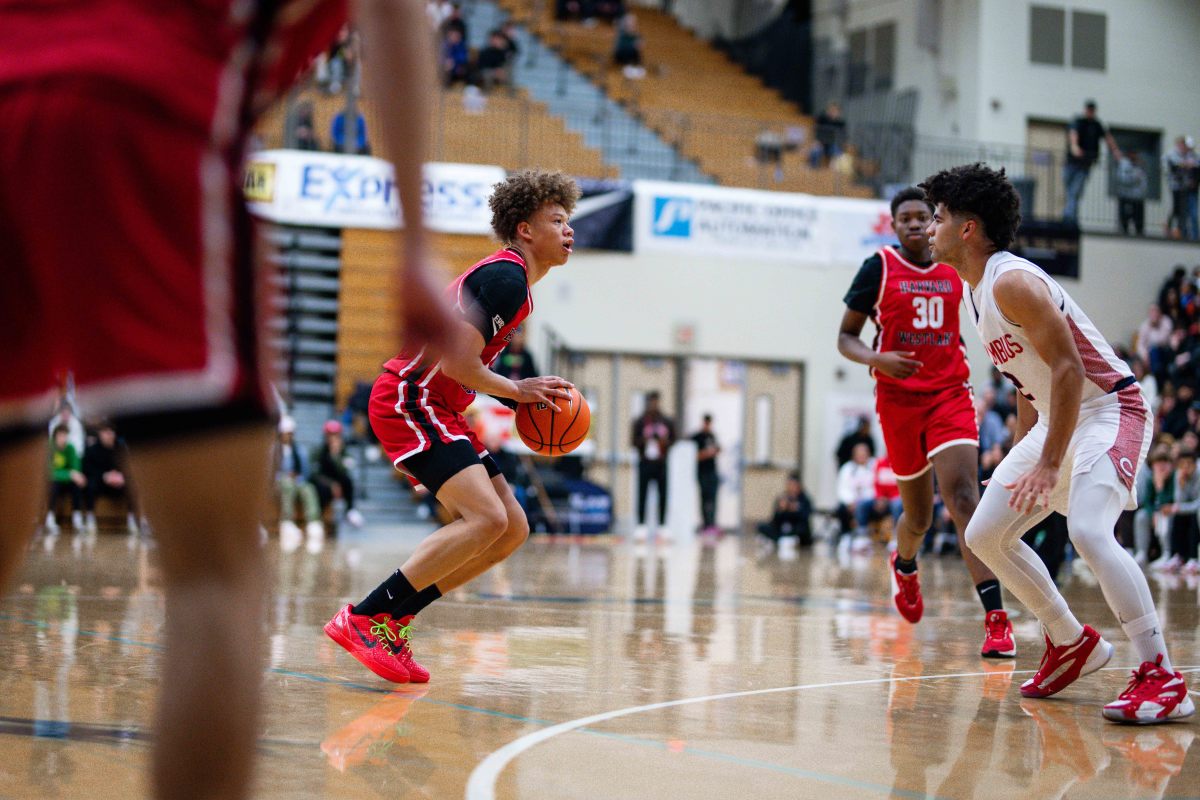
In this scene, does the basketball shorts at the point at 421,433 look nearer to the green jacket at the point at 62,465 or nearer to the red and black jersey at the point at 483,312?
the red and black jersey at the point at 483,312

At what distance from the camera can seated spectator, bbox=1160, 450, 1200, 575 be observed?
46.1 ft

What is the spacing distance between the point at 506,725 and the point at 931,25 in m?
24.3

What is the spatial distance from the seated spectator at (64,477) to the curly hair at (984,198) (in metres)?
13.1

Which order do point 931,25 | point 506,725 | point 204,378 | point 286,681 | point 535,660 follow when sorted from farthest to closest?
point 931,25 → point 535,660 → point 286,681 → point 506,725 → point 204,378

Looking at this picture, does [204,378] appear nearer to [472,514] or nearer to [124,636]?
[472,514]

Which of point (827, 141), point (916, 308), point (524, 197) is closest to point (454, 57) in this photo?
point (827, 141)

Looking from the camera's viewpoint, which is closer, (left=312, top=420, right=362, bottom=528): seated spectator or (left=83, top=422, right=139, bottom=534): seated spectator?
(left=83, top=422, right=139, bottom=534): seated spectator

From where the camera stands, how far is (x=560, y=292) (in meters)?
21.7

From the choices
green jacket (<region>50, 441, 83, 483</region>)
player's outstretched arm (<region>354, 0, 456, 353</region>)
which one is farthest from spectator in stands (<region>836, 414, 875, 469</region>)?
player's outstretched arm (<region>354, 0, 456, 353</region>)

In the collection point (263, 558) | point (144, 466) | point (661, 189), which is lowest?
point (263, 558)

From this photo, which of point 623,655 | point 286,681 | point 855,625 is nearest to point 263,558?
point 286,681

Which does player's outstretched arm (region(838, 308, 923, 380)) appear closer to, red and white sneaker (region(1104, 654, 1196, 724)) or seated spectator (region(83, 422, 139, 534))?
red and white sneaker (region(1104, 654, 1196, 724))

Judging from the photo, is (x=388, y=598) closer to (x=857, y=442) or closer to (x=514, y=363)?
(x=514, y=363)

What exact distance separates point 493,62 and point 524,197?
18226mm
